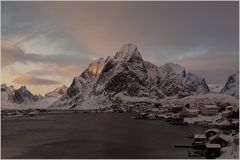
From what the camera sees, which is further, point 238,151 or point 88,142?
point 88,142

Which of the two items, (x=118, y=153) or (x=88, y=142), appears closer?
(x=118, y=153)

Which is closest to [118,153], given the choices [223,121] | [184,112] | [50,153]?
[50,153]

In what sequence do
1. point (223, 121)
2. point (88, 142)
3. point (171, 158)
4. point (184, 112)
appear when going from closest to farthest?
point (171, 158) < point (88, 142) < point (223, 121) < point (184, 112)

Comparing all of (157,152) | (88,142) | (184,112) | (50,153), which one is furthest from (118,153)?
(184,112)

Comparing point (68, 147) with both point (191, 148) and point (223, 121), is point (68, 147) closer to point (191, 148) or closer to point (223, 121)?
point (191, 148)

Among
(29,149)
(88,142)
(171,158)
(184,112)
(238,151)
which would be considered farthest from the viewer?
(184,112)

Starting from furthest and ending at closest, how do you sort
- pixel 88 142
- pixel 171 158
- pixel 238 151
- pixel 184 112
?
pixel 184 112, pixel 88 142, pixel 171 158, pixel 238 151

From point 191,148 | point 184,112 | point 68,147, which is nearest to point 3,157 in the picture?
point 68,147

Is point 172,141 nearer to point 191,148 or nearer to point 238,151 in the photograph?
point 191,148

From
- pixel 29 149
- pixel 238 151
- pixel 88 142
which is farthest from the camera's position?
pixel 88 142
